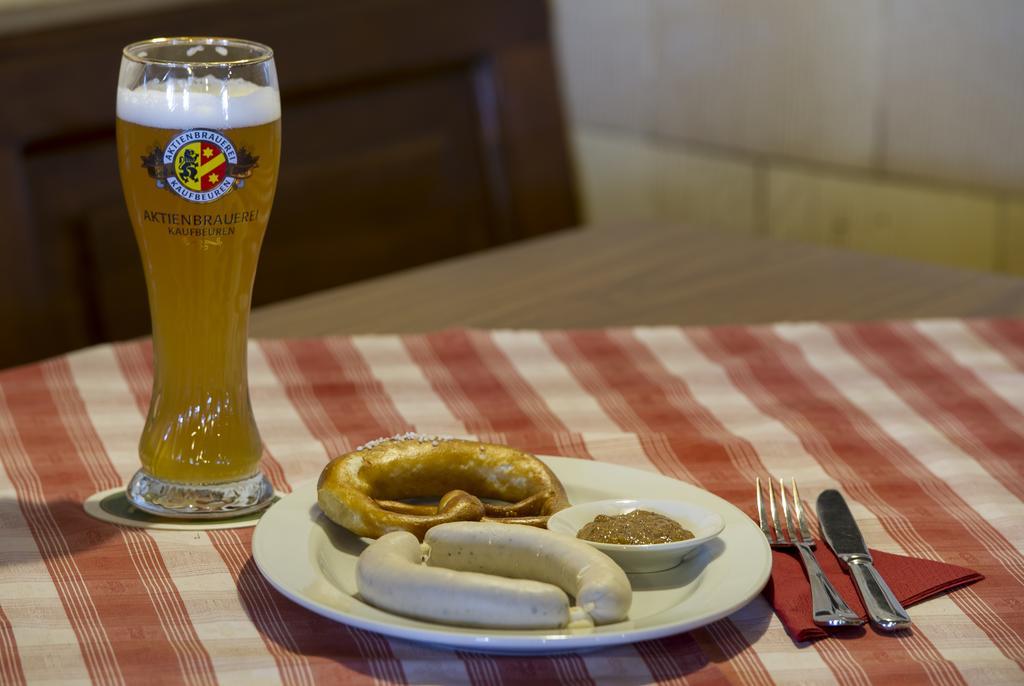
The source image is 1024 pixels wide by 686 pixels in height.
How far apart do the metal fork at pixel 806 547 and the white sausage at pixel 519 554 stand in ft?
0.41

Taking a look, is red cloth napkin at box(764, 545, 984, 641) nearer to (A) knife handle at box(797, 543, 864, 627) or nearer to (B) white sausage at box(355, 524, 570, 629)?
(A) knife handle at box(797, 543, 864, 627)

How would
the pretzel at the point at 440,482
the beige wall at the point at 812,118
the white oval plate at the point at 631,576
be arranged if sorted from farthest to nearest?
1. the beige wall at the point at 812,118
2. the pretzel at the point at 440,482
3. the white oval plate at the point at 631,576

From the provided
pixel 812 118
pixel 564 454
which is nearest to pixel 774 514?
pixel 564 454

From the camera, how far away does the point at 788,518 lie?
0.91 meters

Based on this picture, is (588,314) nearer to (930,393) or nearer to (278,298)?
(930,393)

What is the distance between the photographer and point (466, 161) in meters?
2.30

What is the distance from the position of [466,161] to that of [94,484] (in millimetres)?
1395

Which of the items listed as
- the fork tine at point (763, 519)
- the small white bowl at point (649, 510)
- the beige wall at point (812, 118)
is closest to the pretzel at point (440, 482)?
the small white bowl at point (649, 510)

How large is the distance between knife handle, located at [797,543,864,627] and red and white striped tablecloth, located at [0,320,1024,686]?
0.01 metres

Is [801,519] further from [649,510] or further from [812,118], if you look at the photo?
[812,118]

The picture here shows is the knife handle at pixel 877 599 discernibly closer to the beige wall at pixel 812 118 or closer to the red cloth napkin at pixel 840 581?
the red cloth napkin at pixel 840 581

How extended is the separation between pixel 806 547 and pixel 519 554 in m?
0.22

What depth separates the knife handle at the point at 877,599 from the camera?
30.2 inches

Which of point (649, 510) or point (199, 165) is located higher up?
point (199, 165)
